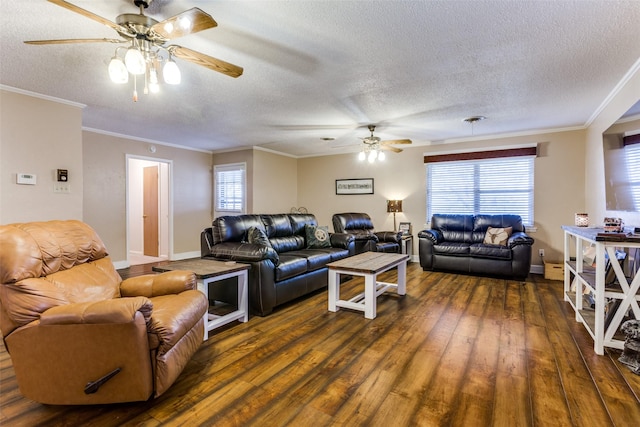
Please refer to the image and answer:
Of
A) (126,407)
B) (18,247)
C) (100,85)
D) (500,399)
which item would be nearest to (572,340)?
(500,399)

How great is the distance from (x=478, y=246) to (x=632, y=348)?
109 inches

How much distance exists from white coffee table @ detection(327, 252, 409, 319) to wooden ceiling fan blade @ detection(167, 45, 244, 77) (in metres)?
2.08

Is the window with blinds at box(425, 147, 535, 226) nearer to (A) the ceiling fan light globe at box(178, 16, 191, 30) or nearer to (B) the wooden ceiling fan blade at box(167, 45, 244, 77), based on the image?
(B) the wooden ceiling fan blade at box(167, 45, 244, 77)

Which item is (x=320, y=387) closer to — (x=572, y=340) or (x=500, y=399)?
(x=500, y=399)

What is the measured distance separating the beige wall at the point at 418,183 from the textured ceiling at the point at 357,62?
22.4 inches

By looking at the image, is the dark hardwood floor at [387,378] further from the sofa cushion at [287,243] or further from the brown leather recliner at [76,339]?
the sofa cushion at [287,243]

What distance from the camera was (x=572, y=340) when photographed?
2578 millimetres

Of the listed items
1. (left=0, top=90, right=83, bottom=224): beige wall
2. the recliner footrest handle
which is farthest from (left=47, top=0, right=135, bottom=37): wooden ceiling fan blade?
(left=0, top=90, right=83, bottom=224): beige wall

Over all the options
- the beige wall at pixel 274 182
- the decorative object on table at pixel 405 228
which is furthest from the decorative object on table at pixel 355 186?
the beige wall at pixel 274 182

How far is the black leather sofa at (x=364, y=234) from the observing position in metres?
5.14

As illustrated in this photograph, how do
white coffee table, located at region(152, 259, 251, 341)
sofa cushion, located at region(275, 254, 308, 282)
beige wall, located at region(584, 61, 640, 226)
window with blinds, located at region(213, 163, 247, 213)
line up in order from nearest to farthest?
white coffee table, located at region(152, 259, 251, 341)
beige wall, located at region(584, 61, 640, 226)
sofa cushion, located at region(275, 254, 308, 282)
window with blinds, located at region(213, 163, 247, 213)

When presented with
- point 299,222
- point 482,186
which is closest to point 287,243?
point 299,222

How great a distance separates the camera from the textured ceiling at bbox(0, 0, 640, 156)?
1.99 metres

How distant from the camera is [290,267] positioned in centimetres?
339
